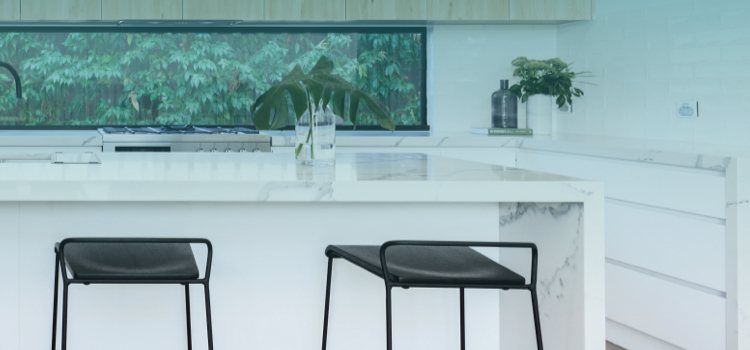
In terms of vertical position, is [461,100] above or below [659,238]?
above

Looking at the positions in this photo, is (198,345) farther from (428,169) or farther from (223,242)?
(428,169)

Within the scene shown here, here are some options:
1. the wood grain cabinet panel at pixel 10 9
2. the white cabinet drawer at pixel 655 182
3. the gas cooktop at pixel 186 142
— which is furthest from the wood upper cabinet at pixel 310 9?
the white cabinet drawer at pixel 655 182

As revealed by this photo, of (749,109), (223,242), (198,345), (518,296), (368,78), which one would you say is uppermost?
(368,78)

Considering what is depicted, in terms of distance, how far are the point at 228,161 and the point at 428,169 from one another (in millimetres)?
635

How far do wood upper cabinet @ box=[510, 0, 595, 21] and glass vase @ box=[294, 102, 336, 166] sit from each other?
2415 millimetres

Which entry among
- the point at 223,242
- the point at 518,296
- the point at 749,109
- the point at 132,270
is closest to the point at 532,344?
the point at 518,296

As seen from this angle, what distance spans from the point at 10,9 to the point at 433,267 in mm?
3403

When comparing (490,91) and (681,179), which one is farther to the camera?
(490,91)

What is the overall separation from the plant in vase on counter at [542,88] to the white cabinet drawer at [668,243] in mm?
1190

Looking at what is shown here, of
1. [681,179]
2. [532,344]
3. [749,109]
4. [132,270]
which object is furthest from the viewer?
[749,109]

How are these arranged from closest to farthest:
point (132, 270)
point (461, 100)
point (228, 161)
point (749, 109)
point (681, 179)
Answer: point (132, 270)
point (228, 161)
point (681, 179)
point (749, 109)
point (461, 100)

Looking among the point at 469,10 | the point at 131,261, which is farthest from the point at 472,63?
the point at 131,261

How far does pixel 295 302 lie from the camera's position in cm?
197

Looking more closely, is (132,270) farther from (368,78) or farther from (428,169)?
(368,78)
